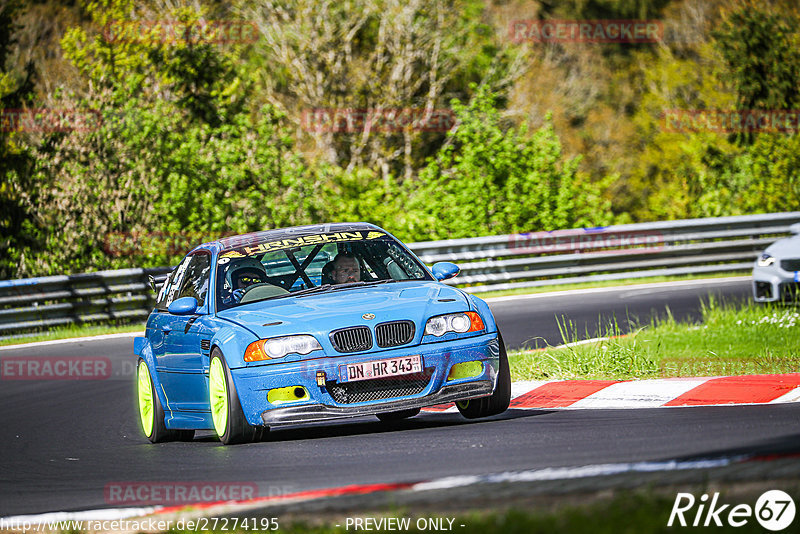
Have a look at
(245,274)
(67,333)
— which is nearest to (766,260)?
(245,274)

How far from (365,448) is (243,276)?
2.13 metres

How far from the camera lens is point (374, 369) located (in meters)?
7.83

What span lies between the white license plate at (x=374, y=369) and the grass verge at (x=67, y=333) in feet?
37.1

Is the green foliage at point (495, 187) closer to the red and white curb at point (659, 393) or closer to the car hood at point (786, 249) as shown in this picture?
the car hood at point (786, 249)

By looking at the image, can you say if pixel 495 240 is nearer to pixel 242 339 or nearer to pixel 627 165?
pixel 242 339

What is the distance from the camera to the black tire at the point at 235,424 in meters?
7.98

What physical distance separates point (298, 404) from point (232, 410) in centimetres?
49

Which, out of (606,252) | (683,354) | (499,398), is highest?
(499,398)

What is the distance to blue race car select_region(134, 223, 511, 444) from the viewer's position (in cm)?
785

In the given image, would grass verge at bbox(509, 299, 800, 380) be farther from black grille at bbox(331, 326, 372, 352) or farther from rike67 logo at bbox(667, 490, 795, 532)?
rike67 logo at bbox(667, 490, 795, 532)

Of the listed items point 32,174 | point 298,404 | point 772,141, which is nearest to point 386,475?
point 298,404

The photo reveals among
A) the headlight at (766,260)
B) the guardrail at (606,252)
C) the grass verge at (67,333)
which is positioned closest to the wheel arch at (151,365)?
the headlight at (766,260)

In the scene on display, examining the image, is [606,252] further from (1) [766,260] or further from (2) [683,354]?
(2) [683,354]

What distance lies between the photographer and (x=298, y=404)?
784cm
